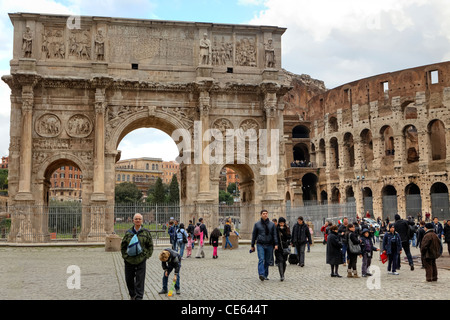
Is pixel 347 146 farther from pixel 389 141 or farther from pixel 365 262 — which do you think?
pixel 365 262

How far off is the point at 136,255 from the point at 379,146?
3971cm

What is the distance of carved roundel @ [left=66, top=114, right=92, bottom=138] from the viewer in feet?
80.3

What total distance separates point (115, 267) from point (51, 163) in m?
12.5

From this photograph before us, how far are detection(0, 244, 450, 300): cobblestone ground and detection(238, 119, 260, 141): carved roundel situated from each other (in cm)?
1156

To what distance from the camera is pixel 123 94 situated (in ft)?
81.3

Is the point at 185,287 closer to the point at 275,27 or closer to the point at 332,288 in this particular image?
the point at 332,288

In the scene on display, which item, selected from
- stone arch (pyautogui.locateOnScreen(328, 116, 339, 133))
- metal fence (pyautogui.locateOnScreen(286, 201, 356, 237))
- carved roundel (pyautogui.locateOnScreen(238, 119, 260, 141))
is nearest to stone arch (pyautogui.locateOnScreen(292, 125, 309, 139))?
stone arch (pyautogui.locateOnScreen(328, 116, 339, 133))

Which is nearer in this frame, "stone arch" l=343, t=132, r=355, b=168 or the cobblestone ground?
the cobblestone ground

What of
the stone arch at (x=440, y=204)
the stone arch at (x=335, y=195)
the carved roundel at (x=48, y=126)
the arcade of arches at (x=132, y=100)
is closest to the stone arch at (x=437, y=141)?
the stone arch at (x=440, y=204)

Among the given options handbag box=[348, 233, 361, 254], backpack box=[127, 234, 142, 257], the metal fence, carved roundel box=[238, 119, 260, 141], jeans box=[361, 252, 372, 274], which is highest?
carved roundel box=[238, 119, 260, 141]

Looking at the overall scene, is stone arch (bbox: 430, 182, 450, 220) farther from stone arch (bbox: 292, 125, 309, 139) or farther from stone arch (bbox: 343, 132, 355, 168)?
stone arch (bbox: 292, 125, 309, 139)

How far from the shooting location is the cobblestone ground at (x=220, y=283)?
8.57 meters

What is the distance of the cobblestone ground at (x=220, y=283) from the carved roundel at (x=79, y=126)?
1050 centimetres
